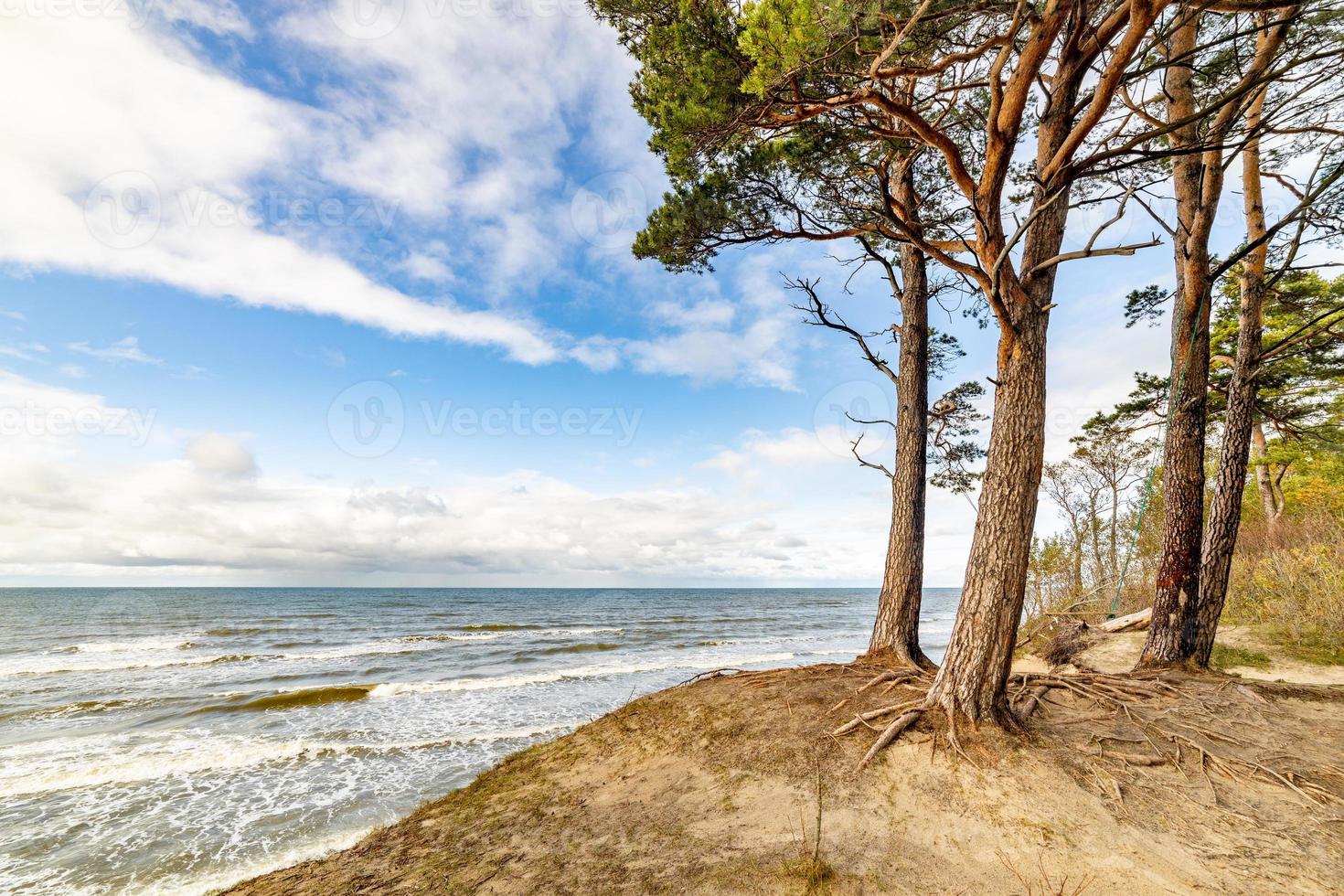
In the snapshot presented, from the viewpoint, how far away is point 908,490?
733cm

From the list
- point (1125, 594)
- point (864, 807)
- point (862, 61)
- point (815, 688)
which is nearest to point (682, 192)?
point (862, 61)

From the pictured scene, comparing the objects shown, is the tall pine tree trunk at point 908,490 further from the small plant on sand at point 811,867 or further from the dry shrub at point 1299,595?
the dry shrub at point 1299,595

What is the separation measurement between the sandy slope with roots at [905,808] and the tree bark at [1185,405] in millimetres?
1150

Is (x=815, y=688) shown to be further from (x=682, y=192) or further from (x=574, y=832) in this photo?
(x=682, y=192)

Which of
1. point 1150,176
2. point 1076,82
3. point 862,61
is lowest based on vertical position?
point 1076,82

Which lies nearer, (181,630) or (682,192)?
(682,192)

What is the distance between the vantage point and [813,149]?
6.02 m

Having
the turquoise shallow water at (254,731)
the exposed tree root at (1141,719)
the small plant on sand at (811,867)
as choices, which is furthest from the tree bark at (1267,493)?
the small plant on sand at (811,867)

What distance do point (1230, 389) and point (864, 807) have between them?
7.57 meters

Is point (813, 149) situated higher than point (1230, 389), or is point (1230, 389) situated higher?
point (813, 149)

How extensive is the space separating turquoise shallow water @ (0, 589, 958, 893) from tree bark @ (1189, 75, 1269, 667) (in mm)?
9665

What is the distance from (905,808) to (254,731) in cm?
1207

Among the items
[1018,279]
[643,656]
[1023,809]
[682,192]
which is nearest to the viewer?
[1023,809]

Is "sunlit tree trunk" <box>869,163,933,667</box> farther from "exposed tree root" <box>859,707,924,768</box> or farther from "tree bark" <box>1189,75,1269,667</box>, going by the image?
"tree bark" <box>1189,75,1269,667</box>
